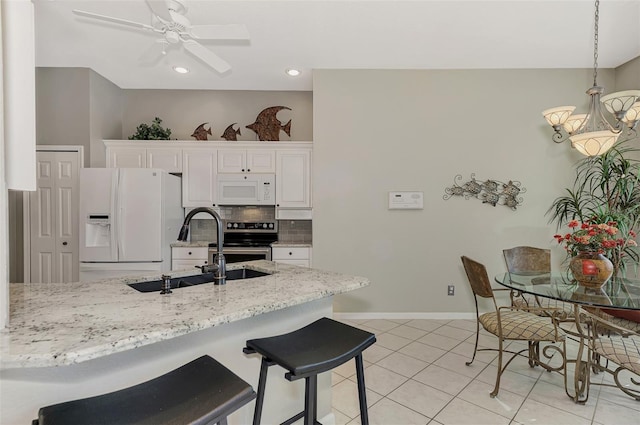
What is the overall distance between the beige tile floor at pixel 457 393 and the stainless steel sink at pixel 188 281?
3.57 feet

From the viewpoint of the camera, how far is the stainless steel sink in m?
1.62

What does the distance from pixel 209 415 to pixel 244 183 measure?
331cm

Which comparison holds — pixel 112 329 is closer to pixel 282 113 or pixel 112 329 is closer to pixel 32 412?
pixel 32 412

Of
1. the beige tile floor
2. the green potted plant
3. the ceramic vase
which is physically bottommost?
the beige tile floor

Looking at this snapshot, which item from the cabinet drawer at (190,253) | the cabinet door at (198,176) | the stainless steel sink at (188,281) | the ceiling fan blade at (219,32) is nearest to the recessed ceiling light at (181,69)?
the cabinet door at (198,176)

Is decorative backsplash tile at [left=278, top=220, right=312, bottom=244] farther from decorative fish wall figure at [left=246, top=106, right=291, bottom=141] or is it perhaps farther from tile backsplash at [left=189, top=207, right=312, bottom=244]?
decorative fish wall figure at [left=246, top=106, right=291, bottom=141]

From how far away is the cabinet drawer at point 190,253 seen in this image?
12.2 ft

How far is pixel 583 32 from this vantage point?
114 inches

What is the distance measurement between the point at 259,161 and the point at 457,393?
3.22 m

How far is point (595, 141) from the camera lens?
2201 mm

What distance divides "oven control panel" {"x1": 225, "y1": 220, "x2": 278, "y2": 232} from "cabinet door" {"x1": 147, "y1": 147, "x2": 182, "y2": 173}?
1.02 metres

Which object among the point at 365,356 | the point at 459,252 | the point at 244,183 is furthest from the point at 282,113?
the point at 365,356

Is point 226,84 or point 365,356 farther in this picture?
point 226,84

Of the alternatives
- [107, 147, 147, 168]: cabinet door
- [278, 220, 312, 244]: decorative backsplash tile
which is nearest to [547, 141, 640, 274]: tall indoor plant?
[278, 220, 312, 244]: decorative backsplash tile
